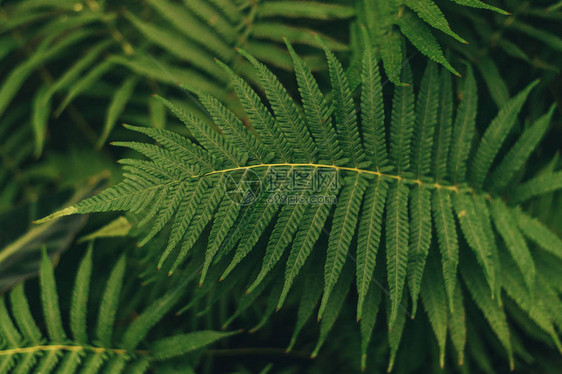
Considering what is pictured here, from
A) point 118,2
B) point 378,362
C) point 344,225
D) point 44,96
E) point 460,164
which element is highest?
point 118,2

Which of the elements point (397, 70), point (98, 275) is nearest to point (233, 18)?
point (397, 70)

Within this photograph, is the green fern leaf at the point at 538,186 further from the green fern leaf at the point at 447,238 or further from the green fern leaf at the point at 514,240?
the green fern leaf at the point at 447,238

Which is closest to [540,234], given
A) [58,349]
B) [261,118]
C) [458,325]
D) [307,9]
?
[458,325]

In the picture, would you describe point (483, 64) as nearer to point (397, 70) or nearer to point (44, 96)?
point (397, 70)

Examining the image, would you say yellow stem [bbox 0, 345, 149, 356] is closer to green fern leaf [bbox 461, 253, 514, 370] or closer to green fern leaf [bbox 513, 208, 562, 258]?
green fern leaf [bbox 461, 253, 514, 370]

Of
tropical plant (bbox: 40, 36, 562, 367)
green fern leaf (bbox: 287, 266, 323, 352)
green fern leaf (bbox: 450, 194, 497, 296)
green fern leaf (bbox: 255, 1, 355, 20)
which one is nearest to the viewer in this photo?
tropical plant (bbox: 40, 36, 562, 367)

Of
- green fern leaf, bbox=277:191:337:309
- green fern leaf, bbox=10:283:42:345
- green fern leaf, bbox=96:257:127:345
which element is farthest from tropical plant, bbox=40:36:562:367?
green fern leaf, bbox=10:283:42:345

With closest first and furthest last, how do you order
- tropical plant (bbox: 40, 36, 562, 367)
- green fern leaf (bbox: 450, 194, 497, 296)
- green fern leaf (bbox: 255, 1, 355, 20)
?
tropical plant (bbox: 40, 36, 562, 367)
green fern leaf (bbox: 450, 194, 497, 296)
green fern leaf (bbox: 255, 1, 355, 20)

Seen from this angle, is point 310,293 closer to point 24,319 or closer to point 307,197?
point 307,197

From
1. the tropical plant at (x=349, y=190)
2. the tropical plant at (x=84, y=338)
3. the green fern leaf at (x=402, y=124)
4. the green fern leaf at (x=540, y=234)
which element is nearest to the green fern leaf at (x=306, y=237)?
the tropical plant at (x=349, y=190)
